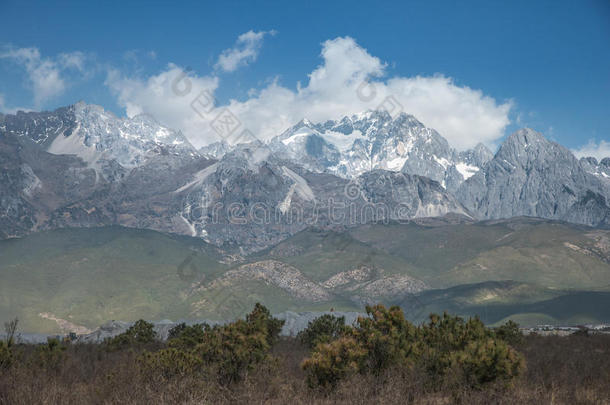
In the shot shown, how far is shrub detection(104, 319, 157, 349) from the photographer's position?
266 ft

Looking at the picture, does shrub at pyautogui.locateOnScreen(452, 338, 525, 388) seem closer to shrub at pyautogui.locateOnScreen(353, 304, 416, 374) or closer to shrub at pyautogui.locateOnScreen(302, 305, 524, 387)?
shrub at pyautogui.locateOnScreen(302, 305, 524, 387)

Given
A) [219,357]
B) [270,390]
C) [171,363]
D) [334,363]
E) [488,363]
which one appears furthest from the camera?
[219,357]

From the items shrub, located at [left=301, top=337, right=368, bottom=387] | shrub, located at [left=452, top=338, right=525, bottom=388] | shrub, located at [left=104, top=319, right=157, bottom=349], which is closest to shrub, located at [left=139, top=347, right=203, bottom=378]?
shrub, located at [left=301, top=337, right=368, bottom=387]

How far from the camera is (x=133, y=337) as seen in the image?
287 ft

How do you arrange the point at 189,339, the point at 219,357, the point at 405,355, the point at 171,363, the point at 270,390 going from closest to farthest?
the point at 270,390 → the point at 171,363 → the point at 219,357 → the point at 405,355 → the point at 189,339

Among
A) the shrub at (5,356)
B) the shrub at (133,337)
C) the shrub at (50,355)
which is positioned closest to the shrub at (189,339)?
the shrub at (50,355)

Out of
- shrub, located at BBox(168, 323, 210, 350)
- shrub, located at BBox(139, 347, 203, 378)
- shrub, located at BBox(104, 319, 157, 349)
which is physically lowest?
shrub, located at BBox(104, 319, 157, 349)

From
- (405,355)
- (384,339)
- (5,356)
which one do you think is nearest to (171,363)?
(5,356)

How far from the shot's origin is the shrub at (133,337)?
3194 inches

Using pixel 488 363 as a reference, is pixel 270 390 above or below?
below

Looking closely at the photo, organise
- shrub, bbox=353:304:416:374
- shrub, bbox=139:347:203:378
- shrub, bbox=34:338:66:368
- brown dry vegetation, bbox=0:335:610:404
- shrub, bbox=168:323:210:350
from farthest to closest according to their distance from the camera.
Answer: shrub, bbox=168:323:210:350 < shrub, bbox=34:338:66:368 < shrub, bbox=353:304:416:374 < shrub, bbox=139:347:203:378 < brown dry vegetation, bbox=0:335:610:404

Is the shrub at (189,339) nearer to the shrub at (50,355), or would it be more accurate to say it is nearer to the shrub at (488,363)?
the shrub at (50,355)

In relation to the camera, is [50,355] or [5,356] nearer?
[5,356]

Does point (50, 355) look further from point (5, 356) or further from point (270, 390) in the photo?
point (270, 390)
